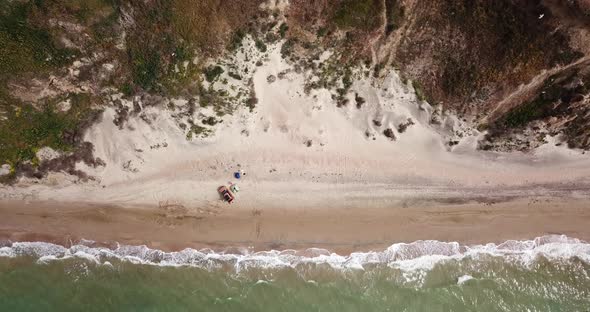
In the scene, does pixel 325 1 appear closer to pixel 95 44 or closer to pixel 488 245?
pixel 95 44

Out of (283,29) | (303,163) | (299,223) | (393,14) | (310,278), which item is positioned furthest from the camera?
(310,278)

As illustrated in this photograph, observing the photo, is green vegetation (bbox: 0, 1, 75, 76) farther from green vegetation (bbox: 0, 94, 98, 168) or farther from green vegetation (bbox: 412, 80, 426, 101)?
green vegetation (bbox: 412, 80, 426, 101)

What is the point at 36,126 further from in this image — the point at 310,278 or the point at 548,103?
the point at 548,103

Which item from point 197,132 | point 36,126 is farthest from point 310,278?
point 36,126

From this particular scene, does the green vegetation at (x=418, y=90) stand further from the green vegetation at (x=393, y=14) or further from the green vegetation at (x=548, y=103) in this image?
the green vegetation at (x=548, y=103)

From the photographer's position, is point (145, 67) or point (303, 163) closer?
point (145, 67)

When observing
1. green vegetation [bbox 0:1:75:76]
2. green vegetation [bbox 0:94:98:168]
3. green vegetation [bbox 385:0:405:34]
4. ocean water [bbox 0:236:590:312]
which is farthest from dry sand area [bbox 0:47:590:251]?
green vegetation [bbox 385:0:405:34]
